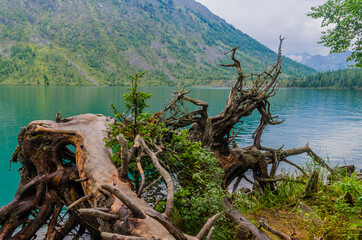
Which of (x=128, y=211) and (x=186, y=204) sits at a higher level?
(x=128, y=211)

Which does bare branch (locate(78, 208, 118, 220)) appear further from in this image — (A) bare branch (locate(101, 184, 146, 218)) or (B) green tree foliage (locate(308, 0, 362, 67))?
(B) green tree foliage (locate(308, 0, 362, 67))

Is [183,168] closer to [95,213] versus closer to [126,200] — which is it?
[126,200]

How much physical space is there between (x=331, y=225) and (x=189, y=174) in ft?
9.39

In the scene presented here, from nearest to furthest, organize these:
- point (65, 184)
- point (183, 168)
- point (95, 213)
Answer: point (95, 213) → point (65, 184) → point (183, 168)

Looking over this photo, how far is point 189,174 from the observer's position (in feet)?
15.0

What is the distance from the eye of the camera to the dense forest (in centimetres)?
13200

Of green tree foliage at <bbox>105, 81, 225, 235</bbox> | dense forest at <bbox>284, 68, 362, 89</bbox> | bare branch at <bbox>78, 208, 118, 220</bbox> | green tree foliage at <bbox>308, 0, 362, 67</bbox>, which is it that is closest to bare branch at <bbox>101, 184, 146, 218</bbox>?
bare branch at <bbox>78, 208, 118, 220</bbox>

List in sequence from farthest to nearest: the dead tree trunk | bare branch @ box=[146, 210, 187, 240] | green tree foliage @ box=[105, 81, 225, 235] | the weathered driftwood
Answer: green tree foliage @ box=[105, 81, 225, 235] < the dead tree trunk < the weathered driftwood < bare branch @ box=[146, 210, 187, 240]

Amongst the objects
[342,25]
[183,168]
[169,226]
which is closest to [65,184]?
[183,168]

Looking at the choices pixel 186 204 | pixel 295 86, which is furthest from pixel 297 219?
pixel 295 86

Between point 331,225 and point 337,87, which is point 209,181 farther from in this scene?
point 337,87

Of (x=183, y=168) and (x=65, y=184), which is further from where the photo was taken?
(x=183, y=168)

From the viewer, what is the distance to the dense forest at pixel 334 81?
132 meters

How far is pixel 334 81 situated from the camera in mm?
145000
